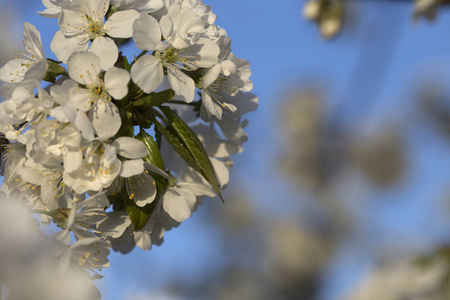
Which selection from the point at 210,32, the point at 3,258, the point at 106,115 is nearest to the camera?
the point at 3,258

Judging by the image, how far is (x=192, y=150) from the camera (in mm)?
1087

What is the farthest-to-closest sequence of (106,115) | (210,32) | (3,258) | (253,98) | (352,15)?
(352,15), (253,98), (210,32), (106,115), (3,258)

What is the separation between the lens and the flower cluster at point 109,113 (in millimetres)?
972

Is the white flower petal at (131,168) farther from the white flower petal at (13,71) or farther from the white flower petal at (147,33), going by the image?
the white flower petal at (13,71)

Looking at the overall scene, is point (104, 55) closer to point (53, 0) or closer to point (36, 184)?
point (53, 0)

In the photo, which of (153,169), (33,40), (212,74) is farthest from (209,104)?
(33,40)

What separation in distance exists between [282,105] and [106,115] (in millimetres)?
9302

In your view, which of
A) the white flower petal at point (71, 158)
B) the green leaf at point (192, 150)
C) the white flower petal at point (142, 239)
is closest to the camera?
the white flower petal at point (71, 158)

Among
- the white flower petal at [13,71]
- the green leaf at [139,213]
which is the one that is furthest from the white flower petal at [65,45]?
the green leaf at [139,213]

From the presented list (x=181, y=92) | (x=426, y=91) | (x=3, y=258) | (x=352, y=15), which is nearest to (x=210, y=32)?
(x=181, y=92)

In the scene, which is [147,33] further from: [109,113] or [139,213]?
[139,213]

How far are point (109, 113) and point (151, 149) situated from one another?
13 centimetres

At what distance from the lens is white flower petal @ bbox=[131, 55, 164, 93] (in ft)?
3.24

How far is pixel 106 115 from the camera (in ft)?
3.21
